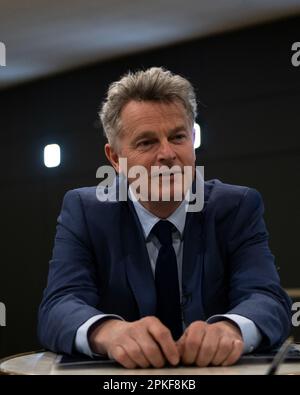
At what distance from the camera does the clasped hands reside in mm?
817

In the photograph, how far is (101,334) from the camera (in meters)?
0.91

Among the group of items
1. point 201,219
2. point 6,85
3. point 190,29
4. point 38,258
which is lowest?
point 38,258

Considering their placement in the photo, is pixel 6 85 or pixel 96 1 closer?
pixel 96 1

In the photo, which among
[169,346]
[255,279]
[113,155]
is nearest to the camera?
[169,346]

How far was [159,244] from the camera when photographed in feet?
3.85

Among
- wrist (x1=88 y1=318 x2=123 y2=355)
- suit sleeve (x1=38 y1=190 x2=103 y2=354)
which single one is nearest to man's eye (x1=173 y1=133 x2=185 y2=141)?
suit sleeve (x1=38 y1=190 x2=103 y2=354)

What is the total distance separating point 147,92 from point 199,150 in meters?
2.01

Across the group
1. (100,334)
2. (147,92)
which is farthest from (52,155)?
(100,334)

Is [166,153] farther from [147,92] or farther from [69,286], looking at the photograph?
[69,286]

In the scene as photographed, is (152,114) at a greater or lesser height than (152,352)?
greater

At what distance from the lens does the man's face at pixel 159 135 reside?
1150 millimetres
